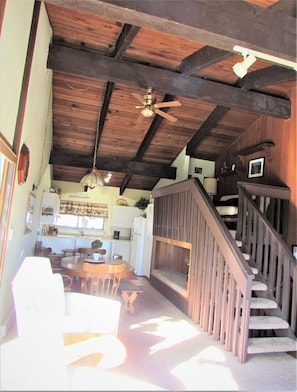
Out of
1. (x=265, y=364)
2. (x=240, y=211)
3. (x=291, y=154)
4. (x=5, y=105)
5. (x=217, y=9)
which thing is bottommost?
(x=265, y=364)

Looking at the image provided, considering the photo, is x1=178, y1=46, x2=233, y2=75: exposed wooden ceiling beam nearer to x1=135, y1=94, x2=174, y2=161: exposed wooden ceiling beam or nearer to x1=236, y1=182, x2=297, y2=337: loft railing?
x1=135, y1=94, x2=174, y2=161: exposed wooden ceiling beam

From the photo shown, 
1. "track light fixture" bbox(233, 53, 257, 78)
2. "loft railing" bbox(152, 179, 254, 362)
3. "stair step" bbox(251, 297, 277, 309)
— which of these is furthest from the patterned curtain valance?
"track light fixture" bbox(233, 53, 257, 78)

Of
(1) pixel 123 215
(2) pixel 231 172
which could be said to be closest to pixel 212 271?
(2) pixel 231 172

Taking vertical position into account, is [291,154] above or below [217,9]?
below

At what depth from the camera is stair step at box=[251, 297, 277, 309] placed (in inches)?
154

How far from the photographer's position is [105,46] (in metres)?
4.74

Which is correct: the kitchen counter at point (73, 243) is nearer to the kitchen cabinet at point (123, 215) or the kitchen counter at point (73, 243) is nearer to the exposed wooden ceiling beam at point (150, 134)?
the kitchen cabinet at point (123, 215)

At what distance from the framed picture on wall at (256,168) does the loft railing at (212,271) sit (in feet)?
6.28

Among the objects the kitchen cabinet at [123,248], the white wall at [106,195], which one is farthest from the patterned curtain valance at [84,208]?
the kitchen cabinet at [123,248]

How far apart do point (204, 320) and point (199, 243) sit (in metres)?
1.15

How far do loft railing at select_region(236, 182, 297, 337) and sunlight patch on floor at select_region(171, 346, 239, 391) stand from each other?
1256 mm

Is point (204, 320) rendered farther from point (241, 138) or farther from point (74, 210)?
point (74, 210)

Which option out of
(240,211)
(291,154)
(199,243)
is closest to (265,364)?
(199,243)

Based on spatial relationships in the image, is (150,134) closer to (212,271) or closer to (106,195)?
(106,195)
